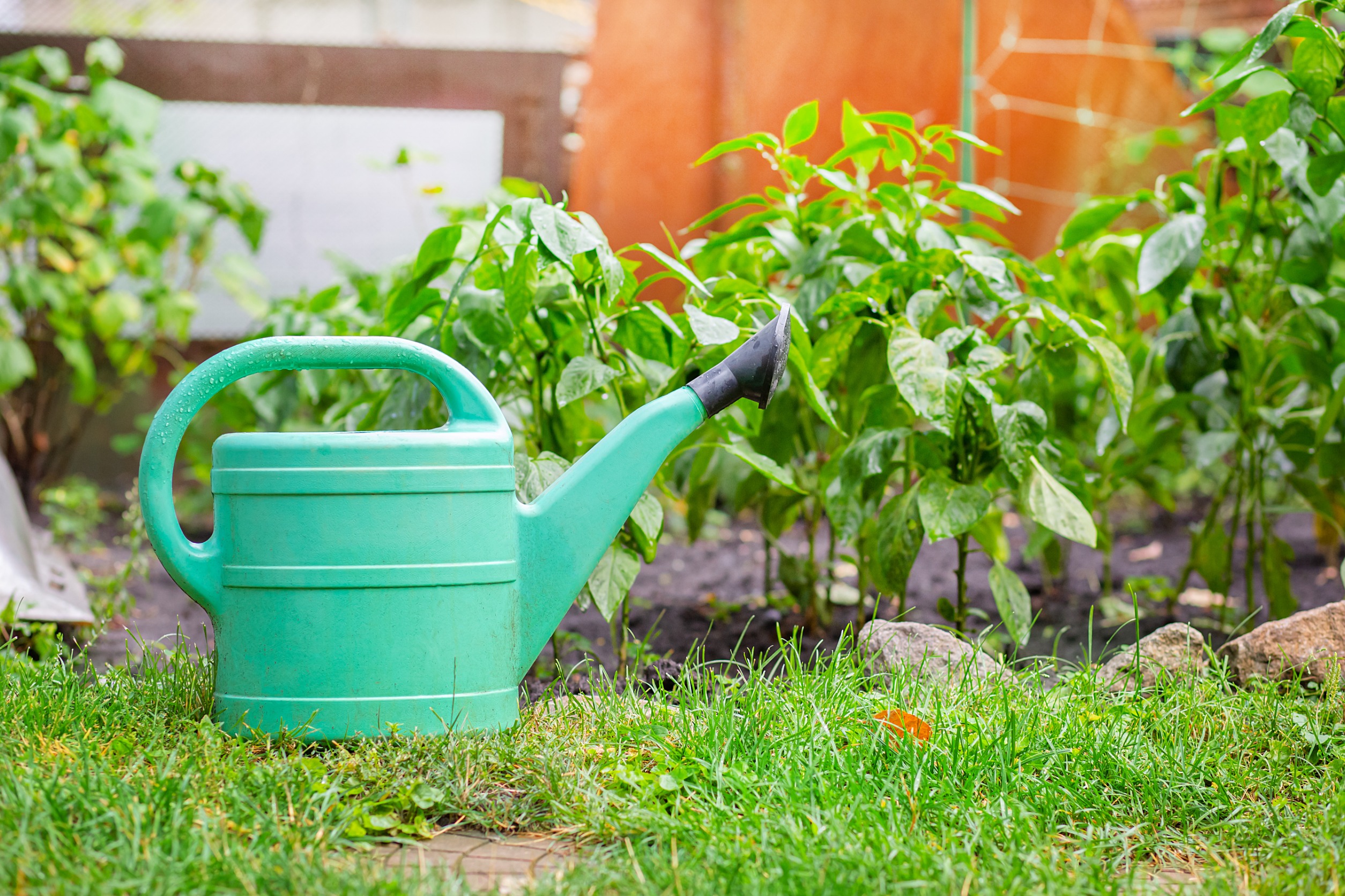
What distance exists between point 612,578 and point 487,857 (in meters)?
0.56

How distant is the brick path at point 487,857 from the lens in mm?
1054

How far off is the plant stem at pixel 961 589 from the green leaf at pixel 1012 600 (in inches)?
2.3

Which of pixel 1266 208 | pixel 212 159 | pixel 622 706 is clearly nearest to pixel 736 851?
pixel 622 706

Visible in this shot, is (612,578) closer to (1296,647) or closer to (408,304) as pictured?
(408,304)

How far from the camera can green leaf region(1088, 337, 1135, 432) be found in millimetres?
1672

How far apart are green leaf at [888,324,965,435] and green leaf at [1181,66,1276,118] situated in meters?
0.52

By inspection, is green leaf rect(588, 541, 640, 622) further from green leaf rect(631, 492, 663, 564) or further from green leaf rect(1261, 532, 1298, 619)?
green leaf rect(1261, 532, 1298, 619)

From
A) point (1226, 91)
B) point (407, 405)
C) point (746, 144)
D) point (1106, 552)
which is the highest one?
point (1226, 91)

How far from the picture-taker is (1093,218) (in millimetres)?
2107

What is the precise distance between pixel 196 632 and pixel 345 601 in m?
1.24

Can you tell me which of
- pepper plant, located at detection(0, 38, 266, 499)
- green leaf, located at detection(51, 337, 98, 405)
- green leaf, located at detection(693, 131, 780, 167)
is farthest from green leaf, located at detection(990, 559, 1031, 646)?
green leaf, located at detection(51, 337, 98, 405)

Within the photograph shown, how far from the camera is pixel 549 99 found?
13.8ft

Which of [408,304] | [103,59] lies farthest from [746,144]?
[103,59]

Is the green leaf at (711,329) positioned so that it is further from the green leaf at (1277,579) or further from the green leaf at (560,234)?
the green leaf at (1277,579)
